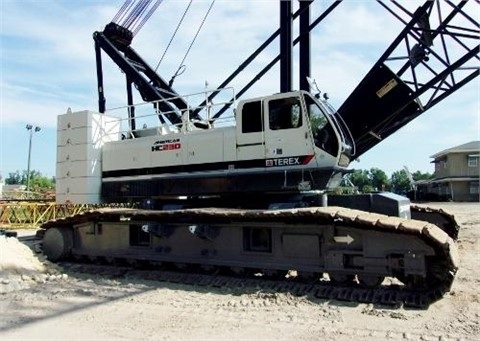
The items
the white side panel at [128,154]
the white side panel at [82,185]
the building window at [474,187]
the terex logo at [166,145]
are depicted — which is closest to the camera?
the terex logo at [166,145]

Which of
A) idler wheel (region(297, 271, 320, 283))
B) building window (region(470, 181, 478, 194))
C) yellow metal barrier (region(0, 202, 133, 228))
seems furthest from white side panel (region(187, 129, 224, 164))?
building window (region(470, 181, 478, 194))

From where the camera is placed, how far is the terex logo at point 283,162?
8695mm

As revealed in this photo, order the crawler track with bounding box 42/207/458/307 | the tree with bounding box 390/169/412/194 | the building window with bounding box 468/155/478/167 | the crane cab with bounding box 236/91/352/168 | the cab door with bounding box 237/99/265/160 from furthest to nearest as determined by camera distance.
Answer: the tree with bounding box 390/169/412/194 < the building window with bounding box 468/155/478/167 < the cab door with bounding box 237/99/265/160 < the crane cab with bounding box 236/91/352/168 < the crawler track with bounding box 42/207/458/307

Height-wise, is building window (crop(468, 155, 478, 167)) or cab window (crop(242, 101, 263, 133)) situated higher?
building window (crop(468, 155, 478, 167))

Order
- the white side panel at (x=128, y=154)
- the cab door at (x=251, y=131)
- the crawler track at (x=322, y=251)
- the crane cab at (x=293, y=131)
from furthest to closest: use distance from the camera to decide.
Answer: the white side panel at (x=128, y=154)
the cab door at (x=251, y=131)
the crane cab at (x=293, y=131)
the crawler track at (x=322, y=251)

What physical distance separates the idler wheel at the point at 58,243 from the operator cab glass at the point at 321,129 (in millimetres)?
5768

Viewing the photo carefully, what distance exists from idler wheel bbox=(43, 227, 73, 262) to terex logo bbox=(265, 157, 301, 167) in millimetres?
4802

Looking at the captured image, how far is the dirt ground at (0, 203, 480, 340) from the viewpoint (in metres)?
5.61

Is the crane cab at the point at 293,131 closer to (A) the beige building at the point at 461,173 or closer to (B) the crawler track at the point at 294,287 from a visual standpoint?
(B) the crawler track at the point at 294,287

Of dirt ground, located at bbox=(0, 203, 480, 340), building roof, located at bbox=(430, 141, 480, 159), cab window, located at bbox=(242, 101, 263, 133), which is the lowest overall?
dirt ground, located at bbox=(0, 203, 480, 340)

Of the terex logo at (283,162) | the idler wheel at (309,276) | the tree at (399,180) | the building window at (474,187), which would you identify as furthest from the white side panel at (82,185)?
the tree at (399,180)

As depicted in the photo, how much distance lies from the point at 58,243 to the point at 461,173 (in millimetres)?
45404

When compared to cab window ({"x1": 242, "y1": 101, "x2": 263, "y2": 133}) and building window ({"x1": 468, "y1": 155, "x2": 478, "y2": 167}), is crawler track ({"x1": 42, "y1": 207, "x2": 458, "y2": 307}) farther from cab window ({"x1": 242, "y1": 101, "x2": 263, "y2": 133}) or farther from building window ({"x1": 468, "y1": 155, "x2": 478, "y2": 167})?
building window ({"x1": 468, "y1": 155, "x2": 478, "y2": 167})

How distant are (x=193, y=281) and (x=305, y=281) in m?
1.94
